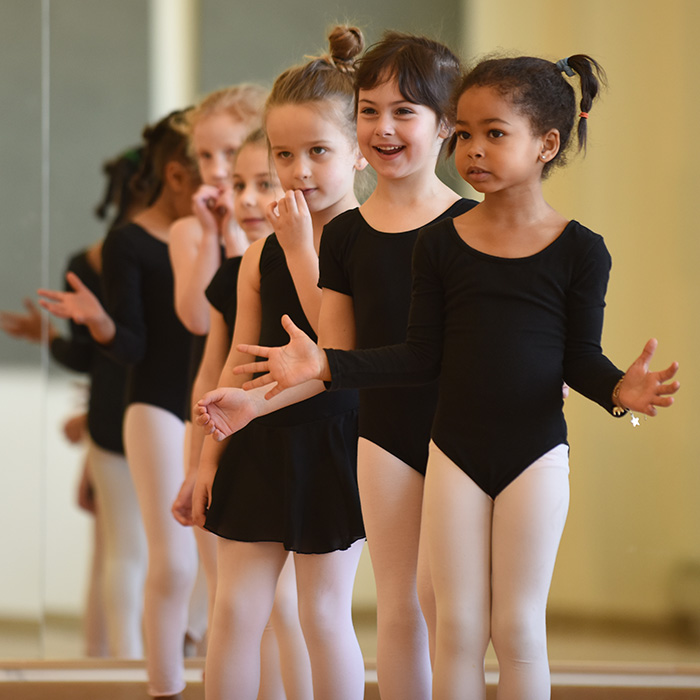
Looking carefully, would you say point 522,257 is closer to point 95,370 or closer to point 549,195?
point 549,195

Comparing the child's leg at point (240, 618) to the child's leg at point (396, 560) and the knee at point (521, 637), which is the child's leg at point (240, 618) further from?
the knee at point (521, 637)

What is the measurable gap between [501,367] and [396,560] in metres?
0.33

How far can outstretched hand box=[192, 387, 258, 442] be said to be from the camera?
1.21m

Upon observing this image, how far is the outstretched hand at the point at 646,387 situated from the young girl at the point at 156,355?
1.34 metres

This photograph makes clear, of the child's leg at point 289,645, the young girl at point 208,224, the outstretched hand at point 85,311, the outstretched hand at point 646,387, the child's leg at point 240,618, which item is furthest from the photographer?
the outstretched hand at point 85,311

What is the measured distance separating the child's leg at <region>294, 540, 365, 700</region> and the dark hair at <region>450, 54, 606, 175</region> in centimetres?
66

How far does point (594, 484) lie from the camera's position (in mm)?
2426

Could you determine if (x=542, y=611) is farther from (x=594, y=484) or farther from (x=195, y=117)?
(x=195, y=117)

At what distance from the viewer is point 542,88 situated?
1.17 metres

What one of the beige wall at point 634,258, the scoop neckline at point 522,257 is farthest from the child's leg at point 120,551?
the scoop neckline at point 522,257

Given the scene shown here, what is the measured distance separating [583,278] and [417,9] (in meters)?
1.47

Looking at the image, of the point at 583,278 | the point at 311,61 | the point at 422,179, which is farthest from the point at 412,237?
the point at 311,61

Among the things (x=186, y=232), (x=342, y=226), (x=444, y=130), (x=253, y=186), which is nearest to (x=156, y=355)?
(x=186, y=232)

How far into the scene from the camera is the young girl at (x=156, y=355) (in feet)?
7.01
